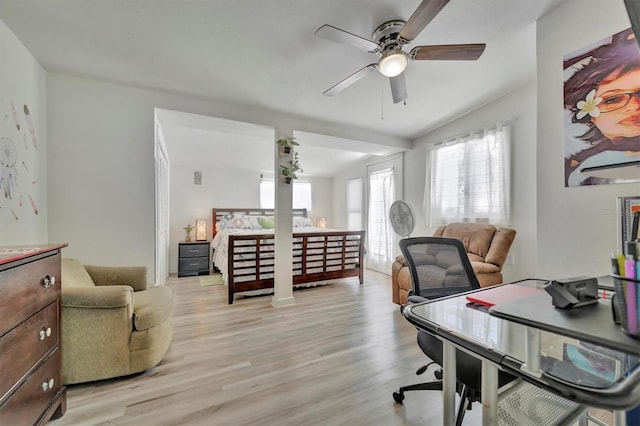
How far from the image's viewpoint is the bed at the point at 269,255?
3367mm

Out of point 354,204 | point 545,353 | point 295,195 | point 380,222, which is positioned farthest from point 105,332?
point 295,195

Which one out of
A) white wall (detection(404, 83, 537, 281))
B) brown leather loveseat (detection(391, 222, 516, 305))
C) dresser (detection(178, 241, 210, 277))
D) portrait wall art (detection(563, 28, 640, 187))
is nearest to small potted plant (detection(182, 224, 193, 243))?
Answer: dresser (detection(178, 241, 210, 277))

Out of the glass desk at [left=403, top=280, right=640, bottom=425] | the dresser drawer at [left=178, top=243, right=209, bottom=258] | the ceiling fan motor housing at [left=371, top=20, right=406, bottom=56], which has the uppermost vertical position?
the ceiling fan motor housing at [left=371, top=20, right=406, bottom=56]

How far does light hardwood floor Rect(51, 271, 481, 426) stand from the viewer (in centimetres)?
144

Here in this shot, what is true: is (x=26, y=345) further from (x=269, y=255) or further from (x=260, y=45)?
(x=269, y=255)

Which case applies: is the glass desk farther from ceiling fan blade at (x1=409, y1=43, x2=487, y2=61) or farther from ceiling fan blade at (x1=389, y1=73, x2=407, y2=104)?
ceiling fan blade at (x1=389, y1=73, x2=407, y2=104)

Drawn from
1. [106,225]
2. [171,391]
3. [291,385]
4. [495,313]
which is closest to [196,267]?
[106,225]

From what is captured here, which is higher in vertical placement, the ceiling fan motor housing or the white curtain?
the ceiling fan motor housing

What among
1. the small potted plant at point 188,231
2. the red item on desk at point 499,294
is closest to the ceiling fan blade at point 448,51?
the red item on desk at point 499,294

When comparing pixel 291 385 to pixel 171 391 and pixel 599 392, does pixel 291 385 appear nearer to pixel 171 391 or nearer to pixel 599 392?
pixel 171 391

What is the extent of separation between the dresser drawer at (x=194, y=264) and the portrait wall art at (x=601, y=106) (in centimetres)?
502

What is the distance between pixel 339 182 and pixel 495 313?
228 inches

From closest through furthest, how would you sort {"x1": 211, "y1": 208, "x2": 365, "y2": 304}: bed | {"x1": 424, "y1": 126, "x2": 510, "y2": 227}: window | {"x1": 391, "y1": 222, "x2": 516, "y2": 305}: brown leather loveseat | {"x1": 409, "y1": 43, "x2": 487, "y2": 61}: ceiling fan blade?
{"x1": 409, "y1": 43, "x2": 487, "y2": 61}: ceiling fan blade, {"x1": 391, "y1": 222, "x2": 516, "y2": 305}: brown leather loveseat, {"x1": 424, "y1": 126, "x2": 510, "y2": 227}: window, {"x1": 211, "y1": 208, "x2": 365, "y2": 304}: bed

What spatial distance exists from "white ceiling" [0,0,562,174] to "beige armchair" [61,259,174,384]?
1.65 meters
